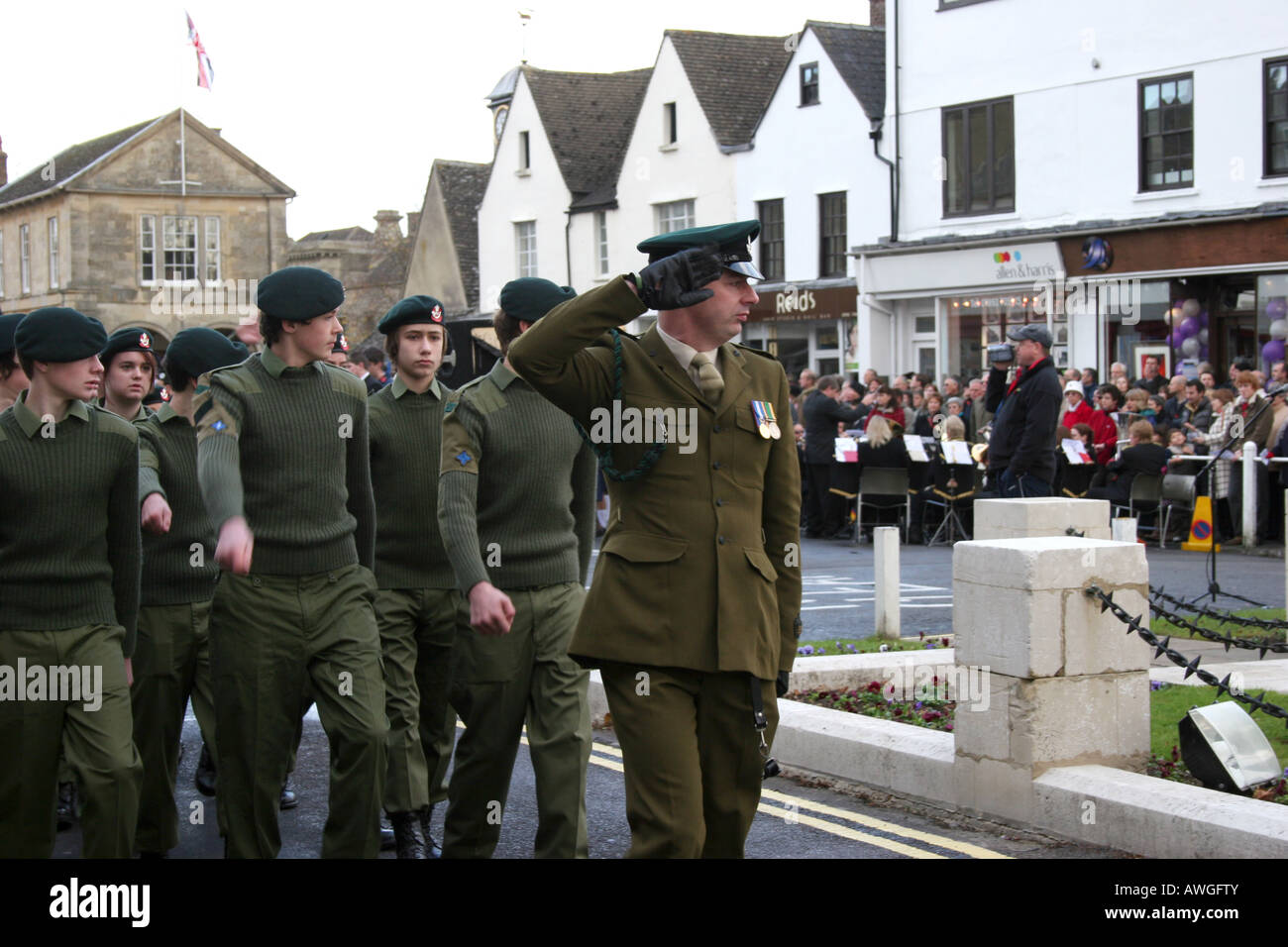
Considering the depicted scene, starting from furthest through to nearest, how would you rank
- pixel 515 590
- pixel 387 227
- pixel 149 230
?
pixel 387 227
pixel 149 230
pixel 515 590

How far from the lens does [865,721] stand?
26.5 ft

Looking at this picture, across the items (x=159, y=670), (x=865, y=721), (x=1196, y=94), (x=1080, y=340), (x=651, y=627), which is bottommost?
(x=865, y=721)

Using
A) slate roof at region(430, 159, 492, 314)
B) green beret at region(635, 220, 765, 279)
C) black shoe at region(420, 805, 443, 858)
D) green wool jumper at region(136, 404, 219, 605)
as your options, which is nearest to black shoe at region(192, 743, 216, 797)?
green wool jumper at region(136, 404, 219, 605)

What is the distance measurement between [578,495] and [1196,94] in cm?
2213

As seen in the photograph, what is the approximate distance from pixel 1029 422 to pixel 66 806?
25.2 feet

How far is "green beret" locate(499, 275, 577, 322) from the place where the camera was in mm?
5969

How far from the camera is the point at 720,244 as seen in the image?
4.45 m

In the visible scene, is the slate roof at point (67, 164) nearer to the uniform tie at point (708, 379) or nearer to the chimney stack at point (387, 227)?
the chimney stack at point (387, 227)

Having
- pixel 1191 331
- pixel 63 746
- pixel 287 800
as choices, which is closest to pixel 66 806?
pixel 287 800

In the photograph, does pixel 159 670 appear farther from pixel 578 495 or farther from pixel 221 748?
pixel 578 495

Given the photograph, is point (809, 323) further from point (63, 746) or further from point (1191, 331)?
point (63, 746)

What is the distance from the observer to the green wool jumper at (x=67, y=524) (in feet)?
17.6

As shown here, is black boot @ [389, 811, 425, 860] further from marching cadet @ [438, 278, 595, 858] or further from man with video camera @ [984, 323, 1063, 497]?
man with video camera @ [984, 323, 1063, 497]
